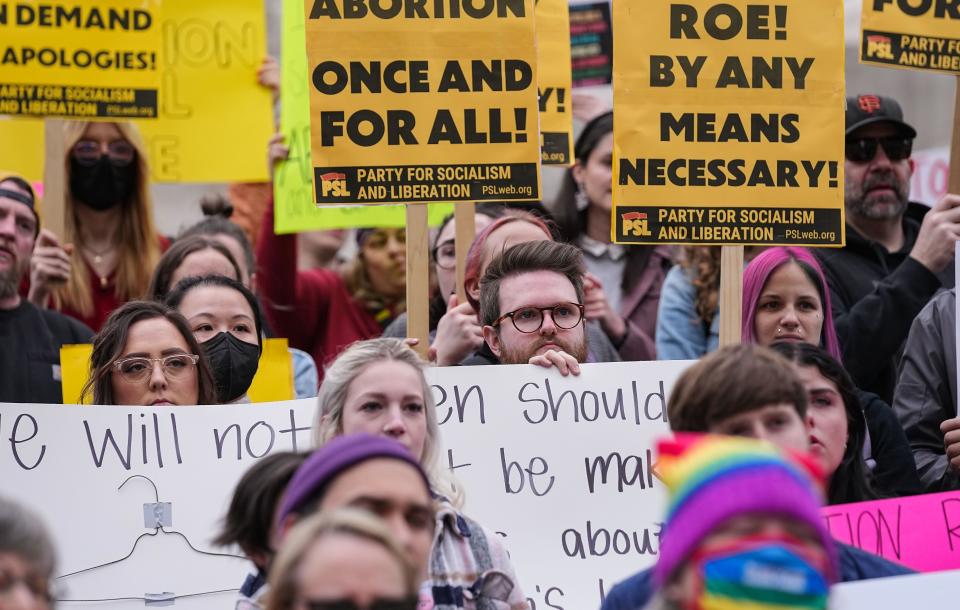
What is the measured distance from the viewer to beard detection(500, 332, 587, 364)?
4930mm

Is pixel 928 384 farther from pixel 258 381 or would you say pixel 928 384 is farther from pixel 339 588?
pixel 339 588

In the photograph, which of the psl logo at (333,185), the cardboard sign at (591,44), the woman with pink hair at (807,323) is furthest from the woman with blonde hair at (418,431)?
the cardboard sign at (591,44)

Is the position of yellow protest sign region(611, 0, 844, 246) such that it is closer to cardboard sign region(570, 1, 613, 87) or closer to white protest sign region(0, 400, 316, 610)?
white protest sign region(0, 400, 316, 610)

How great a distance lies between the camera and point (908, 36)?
5.88m

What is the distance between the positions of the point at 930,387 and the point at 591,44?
13.2ft

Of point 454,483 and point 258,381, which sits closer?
point 454,483

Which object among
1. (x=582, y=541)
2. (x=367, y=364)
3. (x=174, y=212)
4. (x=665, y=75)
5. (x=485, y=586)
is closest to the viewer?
(x=485, y=586)

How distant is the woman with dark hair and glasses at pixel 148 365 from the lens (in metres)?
4.72

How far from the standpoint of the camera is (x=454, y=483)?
418 centimetres

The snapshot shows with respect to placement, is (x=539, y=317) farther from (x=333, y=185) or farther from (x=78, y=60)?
(x=78, y=60)

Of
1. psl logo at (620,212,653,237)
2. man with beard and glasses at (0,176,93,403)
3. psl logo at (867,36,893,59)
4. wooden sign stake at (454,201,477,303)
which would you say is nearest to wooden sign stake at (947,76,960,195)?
psl logo at (867,36,893,59)

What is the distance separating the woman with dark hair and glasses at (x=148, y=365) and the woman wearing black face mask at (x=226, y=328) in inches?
8.8

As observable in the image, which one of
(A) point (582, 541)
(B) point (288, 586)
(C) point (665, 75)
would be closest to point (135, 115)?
(C) point (665, 75)

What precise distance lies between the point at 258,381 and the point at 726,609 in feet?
11.3
